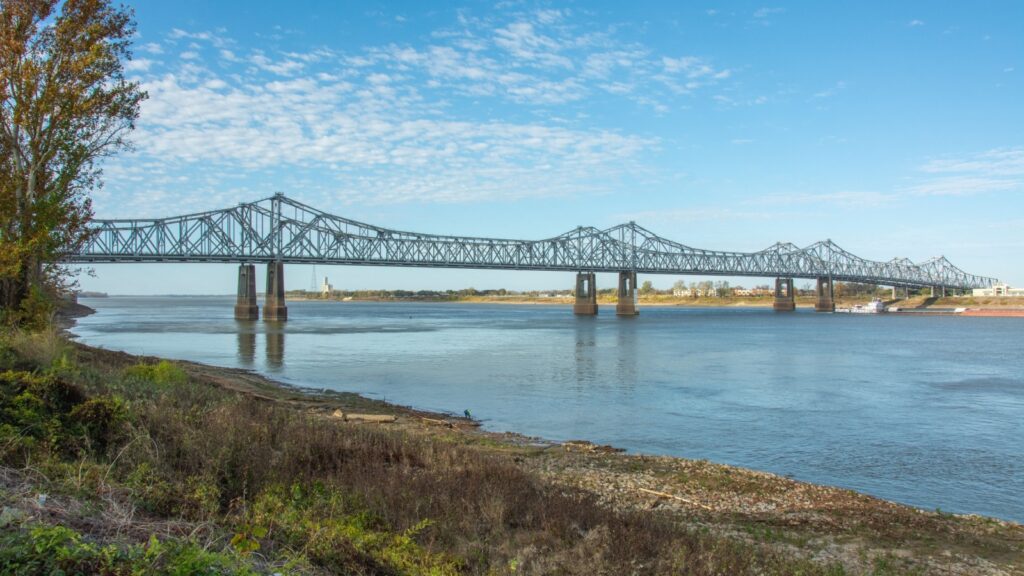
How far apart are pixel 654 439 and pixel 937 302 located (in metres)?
190

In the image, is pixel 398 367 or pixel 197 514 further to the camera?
pixel 398 367

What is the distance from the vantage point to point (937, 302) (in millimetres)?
174375

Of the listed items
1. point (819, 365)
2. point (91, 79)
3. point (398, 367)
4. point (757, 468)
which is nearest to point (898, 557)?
point (757, 468)

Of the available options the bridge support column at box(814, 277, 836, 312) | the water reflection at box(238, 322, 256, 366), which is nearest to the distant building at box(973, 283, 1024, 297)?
the bridge support column at box(814, 277, 836, 312)

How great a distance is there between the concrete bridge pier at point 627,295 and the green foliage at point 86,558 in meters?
121

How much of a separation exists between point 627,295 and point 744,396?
10528 cm

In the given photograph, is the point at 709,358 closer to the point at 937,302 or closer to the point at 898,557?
the point at 898,557

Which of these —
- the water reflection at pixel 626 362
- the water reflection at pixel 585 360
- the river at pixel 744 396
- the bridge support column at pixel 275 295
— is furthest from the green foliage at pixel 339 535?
the bridge support column at pixel 275 295

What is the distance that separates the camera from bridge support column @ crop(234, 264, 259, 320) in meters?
95.8

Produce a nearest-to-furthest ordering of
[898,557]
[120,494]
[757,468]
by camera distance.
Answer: [120,494], [898,557], [757,468]

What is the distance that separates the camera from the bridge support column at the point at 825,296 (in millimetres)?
164625

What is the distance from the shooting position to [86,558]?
377 cm

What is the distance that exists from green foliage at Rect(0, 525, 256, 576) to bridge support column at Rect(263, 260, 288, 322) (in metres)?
92.1

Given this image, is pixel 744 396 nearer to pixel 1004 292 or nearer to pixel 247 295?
pixel 247 295
